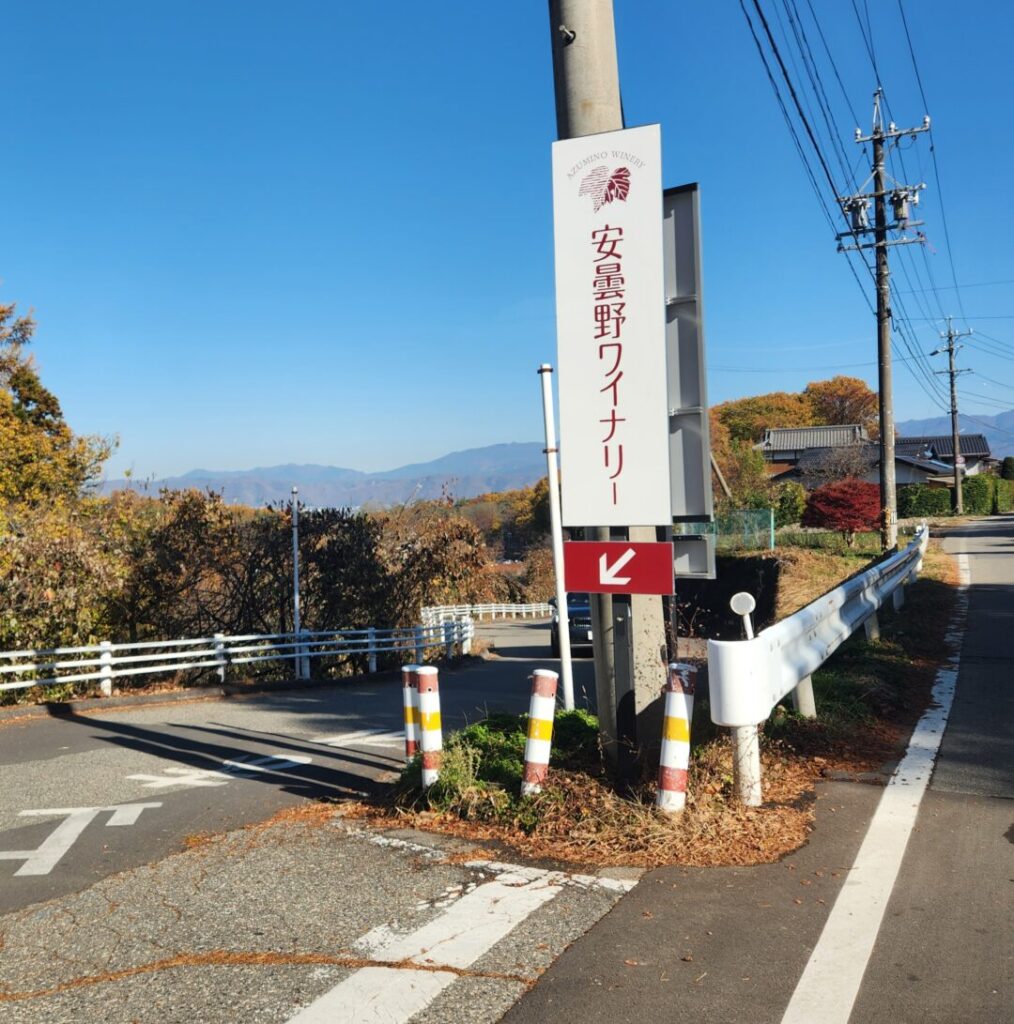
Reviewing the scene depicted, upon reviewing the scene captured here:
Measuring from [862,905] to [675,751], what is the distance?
50.9 inches

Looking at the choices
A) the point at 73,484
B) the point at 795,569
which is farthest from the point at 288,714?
the point at 73,484

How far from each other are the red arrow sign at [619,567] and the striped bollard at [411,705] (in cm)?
158

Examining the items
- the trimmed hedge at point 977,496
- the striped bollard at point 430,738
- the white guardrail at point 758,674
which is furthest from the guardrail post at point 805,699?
the trimmed hedge at point 977,496

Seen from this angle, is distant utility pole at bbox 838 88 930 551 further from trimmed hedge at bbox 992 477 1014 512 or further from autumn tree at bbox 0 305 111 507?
trimmed hedge at bbox 992 477 1014 512

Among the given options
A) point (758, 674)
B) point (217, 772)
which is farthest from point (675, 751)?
point (217, 772)

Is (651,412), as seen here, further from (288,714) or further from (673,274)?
(288,714)

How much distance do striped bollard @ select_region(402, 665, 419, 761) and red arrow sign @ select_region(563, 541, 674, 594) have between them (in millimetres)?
1584

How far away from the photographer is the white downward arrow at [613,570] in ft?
19.3

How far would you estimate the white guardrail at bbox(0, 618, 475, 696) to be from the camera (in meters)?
13.6

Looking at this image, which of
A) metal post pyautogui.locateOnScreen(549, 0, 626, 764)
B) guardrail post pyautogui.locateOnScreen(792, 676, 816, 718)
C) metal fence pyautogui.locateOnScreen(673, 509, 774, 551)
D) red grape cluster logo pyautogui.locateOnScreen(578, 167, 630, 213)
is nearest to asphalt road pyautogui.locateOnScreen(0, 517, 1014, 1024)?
guardrail post pyautogui.locateOnScreen(792, 676, 816, 718)

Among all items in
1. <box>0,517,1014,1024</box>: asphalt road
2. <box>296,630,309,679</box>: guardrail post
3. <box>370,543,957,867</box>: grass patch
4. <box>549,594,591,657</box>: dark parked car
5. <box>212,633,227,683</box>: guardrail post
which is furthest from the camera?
<box>549,594,591,657</box>: dark parked car

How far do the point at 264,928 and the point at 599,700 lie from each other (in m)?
2.62

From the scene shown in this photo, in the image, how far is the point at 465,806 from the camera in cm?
589

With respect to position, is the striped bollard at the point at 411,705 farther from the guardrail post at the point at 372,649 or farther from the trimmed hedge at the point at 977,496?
the trimmed hedge at the point at 977,496
